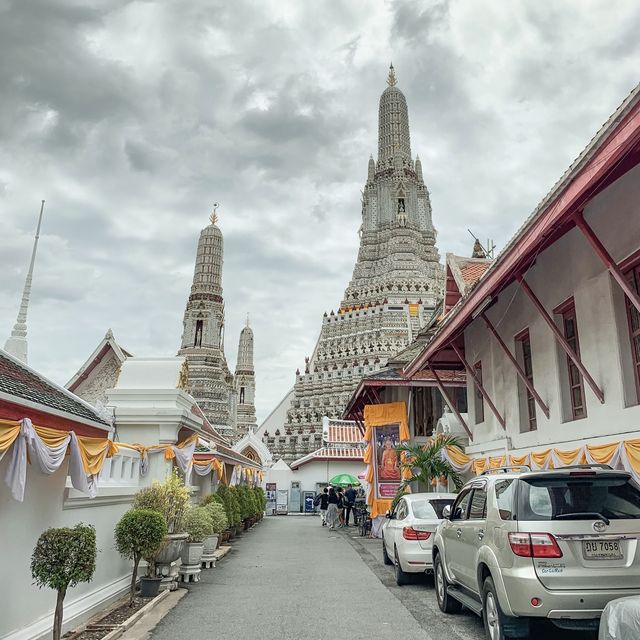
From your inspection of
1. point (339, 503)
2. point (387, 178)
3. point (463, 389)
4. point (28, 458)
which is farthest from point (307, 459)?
point (387, 178)

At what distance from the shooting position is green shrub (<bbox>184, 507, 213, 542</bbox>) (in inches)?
436

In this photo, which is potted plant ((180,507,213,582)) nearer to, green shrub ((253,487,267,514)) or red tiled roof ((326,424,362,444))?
green shrub ((253,487,267,514))

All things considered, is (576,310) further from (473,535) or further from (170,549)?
(170,549)

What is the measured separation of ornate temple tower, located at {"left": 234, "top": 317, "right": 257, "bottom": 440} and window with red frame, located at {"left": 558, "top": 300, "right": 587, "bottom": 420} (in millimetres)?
62919

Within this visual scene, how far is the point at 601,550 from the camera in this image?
5133 millimetres

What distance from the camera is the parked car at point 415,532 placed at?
33.1 feet

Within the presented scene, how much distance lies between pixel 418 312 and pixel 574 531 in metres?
52.4

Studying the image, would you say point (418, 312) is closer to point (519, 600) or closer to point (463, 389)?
point (463, 389)

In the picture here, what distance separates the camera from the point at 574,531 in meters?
5.15

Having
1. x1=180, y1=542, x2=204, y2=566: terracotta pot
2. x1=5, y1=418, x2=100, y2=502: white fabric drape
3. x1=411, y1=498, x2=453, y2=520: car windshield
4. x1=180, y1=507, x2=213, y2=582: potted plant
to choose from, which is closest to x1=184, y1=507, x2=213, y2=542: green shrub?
x1=180, y1=507, x2=213, y2=582: potted plant

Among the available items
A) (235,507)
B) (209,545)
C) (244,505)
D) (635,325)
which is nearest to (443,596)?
(635,325)

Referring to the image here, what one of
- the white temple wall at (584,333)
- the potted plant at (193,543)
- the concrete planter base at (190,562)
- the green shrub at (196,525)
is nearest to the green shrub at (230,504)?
the green shrub at (196,525)

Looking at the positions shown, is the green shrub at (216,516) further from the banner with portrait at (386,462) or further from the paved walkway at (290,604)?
the banner with portrait at (386,462)

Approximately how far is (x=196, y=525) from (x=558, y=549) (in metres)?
7.74
